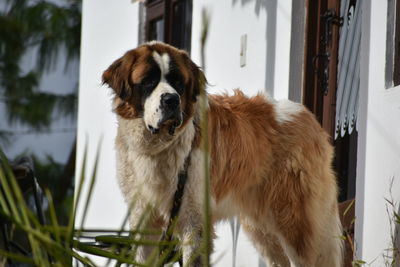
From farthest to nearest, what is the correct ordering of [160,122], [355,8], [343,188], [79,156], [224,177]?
[79,156], [343,188], [355,8], [224,177], [160,122]

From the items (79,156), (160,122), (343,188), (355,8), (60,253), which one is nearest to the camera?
(60,253)

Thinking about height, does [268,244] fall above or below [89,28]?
below

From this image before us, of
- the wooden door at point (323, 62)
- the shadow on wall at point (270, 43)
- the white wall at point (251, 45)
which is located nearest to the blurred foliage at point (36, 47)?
the white wall at point (251, 45)

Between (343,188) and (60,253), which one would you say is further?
(343,188)

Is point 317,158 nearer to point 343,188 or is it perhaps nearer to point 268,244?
point 268,244

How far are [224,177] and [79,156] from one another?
598 centimetres

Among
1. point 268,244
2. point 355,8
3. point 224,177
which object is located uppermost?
point 355,8

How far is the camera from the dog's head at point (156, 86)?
4.45 meters

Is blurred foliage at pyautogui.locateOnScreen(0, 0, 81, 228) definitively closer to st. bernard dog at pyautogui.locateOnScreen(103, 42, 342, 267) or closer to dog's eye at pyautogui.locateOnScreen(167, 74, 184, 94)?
st. bernard dog at pyautogui.locateOnScreen(103, 42, 342, 267)

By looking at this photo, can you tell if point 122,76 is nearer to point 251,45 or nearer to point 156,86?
point 156,86

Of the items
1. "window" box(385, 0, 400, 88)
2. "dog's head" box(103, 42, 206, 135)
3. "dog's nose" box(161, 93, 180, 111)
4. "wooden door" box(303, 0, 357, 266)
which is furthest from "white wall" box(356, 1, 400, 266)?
"wooden door" box(303, 0, 357, 266)

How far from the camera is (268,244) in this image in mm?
5383

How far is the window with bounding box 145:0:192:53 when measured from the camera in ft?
28.9

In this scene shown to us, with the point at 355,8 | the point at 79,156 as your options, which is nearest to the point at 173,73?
the point at 355,8
